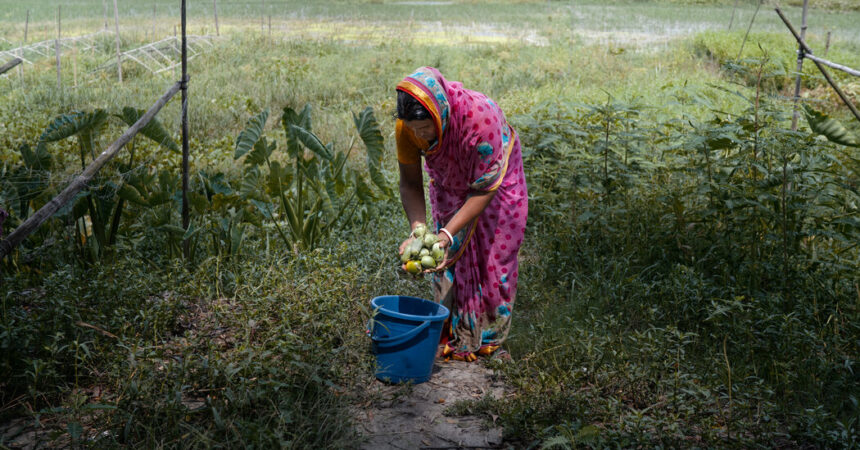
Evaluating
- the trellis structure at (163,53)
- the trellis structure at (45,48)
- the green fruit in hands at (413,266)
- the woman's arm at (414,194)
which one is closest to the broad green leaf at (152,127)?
the woman's arm at (414,194)

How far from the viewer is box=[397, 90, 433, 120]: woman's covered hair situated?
2.50m

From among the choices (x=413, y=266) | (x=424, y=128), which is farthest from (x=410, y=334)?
(x=424, y=128)

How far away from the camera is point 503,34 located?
54.2ft

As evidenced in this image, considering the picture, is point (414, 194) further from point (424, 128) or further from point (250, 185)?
point (250, 185)

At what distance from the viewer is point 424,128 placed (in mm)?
2621

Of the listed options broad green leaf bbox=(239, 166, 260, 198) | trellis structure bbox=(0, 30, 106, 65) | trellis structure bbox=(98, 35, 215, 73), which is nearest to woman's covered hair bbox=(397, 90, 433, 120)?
broad green leaf bbox=(239, 166, 260, 198)

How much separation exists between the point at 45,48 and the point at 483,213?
13485mm

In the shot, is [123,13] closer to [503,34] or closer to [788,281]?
[503,34]

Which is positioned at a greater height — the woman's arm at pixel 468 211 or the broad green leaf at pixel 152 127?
the broad green leaf at pixel 152 127

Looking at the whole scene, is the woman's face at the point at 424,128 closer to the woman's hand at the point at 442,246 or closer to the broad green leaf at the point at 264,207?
the woman's hand at the point at 442,246

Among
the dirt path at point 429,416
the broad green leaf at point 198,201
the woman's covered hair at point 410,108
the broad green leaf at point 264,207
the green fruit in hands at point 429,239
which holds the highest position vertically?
the woman's covered hair at point 410,108

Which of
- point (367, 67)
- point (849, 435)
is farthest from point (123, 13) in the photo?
point (849, 435)

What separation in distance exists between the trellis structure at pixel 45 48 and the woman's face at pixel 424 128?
10918mm

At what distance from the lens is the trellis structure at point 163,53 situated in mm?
11398
